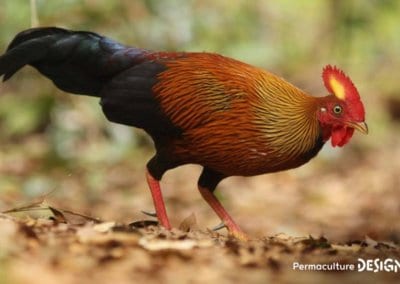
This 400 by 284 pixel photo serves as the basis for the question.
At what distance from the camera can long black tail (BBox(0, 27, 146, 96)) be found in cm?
499

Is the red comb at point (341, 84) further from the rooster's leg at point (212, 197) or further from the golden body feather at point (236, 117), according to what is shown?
the rooster's leg at point (212, 197)

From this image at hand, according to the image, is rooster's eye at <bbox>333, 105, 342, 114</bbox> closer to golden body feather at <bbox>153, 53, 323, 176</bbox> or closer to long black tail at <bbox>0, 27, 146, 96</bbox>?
golden body feather at <bbox>153, 53, 323, 176</bbox>

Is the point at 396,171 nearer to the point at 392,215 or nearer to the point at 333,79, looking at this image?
the point at 392,215

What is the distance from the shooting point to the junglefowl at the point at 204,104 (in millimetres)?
4660

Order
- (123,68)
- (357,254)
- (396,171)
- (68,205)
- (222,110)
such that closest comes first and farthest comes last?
1. (357,254)
2. (222,110)
3. (123,68)
4. (68,205)
5. (396,171)

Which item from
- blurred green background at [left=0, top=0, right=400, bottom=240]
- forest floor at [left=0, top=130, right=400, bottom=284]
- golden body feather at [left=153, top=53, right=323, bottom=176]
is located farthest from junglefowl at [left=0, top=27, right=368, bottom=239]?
blurred green background at [left=0, top=0, right=400, bottom=240]

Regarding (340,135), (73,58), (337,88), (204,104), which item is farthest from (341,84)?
(73,58)

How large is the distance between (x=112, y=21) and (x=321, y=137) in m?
4.76

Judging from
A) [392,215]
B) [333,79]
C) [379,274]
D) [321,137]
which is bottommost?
[392,215]

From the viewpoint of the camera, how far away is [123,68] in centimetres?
498

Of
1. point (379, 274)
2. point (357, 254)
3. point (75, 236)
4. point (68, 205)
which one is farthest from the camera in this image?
point (68, 205)

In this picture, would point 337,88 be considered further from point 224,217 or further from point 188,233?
point 188,233

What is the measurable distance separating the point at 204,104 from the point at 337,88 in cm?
76

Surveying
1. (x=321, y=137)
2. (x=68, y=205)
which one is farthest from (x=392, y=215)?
(x=321, y=137)
